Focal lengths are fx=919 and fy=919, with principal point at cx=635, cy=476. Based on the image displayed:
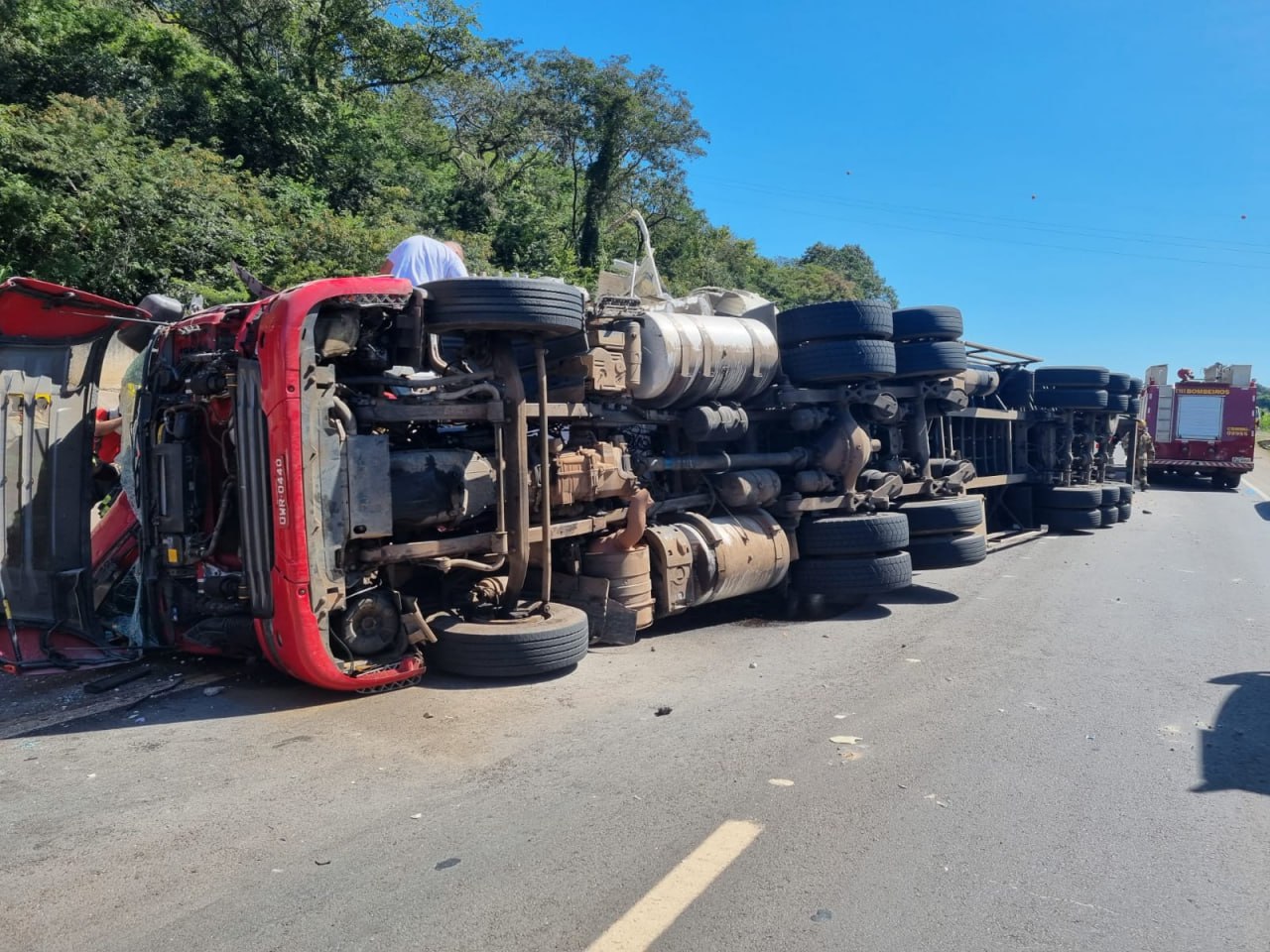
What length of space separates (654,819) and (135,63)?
19697 millimetres

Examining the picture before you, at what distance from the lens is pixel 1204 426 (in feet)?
75.6

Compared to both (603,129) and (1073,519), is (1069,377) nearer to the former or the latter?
(1073,519)

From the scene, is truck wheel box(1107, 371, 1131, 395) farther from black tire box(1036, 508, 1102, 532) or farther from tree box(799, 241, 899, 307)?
tree box(799, 241, 899, 307)

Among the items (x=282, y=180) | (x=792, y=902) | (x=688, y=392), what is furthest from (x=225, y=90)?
(x=792, y=902)

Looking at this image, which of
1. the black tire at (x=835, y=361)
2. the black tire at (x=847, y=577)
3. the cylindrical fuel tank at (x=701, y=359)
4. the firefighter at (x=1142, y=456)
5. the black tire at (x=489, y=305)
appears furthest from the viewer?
the firefighter at (x=1142, y=456)

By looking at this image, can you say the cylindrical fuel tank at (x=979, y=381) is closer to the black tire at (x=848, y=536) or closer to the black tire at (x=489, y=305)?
the black tire at (x=848, y=536)

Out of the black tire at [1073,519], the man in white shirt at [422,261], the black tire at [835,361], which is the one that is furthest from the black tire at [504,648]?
the black tire at [1073,519]

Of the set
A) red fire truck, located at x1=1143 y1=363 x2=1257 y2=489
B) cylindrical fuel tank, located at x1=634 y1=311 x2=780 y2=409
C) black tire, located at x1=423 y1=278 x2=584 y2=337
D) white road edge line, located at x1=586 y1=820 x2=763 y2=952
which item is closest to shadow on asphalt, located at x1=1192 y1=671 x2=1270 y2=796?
white road edge line, located at x1=586 y1=820 x2=763 y2=952

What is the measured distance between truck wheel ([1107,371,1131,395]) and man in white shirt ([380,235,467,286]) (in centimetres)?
1104

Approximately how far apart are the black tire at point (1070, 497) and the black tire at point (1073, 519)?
6 centimetres

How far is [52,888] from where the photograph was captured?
2775mm

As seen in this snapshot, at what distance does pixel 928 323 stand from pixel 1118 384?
296 inches

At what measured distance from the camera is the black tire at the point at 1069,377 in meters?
13.2

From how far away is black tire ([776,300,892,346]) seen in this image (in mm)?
7438
